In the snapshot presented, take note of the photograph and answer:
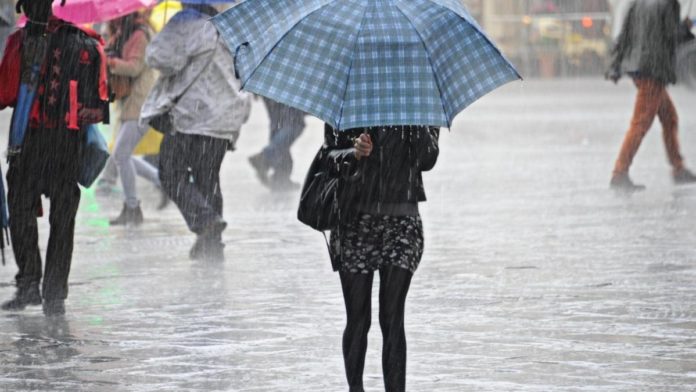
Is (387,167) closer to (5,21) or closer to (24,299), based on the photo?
(24,299)

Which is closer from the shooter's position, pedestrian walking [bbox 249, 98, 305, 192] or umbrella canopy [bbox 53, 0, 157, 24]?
umbrella canopy [bbox 53, 0, 157, 24]

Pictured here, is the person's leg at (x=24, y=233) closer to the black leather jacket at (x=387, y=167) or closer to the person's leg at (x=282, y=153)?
the black leather jacket at (x=387, y=167)

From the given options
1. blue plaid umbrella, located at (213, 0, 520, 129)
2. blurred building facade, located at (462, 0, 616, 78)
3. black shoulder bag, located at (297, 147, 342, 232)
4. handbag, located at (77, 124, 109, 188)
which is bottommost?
blurred building facade, located at (462, 0, 616, 78)

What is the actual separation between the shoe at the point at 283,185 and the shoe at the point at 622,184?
10.0ft

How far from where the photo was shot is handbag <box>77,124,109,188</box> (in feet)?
30.0

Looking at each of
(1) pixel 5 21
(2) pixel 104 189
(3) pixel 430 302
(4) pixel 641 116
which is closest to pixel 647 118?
(4) pixel 641 116

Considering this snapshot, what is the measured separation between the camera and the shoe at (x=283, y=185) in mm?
15961

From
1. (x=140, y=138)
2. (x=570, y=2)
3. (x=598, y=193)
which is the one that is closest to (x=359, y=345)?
(x=140, y=138)

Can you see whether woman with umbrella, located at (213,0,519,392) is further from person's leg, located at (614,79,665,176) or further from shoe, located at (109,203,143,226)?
person's leg, located at (614,79,665,176)

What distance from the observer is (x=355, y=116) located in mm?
5734

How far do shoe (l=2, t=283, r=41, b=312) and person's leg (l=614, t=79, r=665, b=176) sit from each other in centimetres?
727

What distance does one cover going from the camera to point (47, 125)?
8.90 m

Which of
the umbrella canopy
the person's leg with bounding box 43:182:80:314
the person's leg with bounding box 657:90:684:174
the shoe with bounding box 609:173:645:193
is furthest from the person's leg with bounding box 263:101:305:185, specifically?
the person's leg with bounding box 43:182:80:314

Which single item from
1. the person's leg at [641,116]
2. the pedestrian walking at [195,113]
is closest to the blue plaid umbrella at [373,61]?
the pedestrian walking at [195,113]
